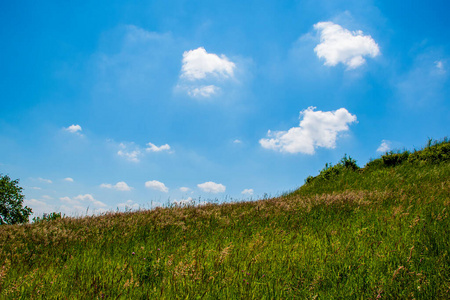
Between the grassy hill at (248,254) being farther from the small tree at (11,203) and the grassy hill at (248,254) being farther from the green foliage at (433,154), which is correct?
the small tree at (11,203)

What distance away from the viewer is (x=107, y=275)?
354 cm

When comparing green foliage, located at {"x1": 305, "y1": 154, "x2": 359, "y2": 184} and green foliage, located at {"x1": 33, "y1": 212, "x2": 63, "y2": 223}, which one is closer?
green foliage, located at {"x1": 33, "y1": 212, "x2": 63, "y2": 223}

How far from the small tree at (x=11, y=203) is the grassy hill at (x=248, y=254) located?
18.9 metres

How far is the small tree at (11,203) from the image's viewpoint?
830 inches

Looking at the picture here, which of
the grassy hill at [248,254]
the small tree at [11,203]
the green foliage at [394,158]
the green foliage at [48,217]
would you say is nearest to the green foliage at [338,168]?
the green foliage at [394,158]

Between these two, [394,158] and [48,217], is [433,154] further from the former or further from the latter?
[48,217]

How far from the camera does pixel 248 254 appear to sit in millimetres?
4199

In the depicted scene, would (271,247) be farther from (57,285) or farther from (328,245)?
(57,285)

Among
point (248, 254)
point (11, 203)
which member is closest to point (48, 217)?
point (248, 254)

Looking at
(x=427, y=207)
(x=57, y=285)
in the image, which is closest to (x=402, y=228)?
(x=427, y=207)

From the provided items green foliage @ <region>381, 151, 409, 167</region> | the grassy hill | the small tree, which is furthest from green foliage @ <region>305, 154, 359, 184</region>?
the small tree

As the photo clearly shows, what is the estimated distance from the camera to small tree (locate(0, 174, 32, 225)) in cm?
2108

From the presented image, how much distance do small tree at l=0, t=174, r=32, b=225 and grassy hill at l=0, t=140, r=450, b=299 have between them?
1890cm

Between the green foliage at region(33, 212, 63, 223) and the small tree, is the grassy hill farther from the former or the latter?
the small tree
